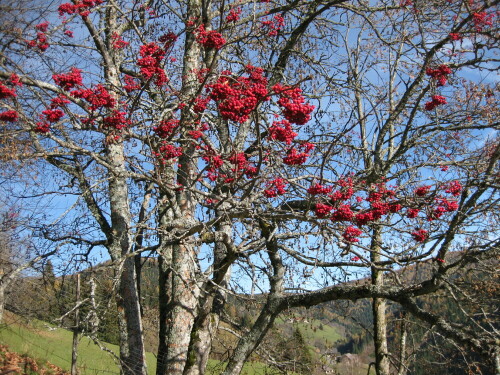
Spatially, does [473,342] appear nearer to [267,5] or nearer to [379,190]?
[379,190]

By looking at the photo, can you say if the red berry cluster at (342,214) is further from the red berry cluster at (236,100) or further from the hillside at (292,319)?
the red berry cluster at (236,100)

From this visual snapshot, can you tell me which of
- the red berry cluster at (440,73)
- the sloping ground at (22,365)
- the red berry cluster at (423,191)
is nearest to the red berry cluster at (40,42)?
the red berry cluster at (423,191)

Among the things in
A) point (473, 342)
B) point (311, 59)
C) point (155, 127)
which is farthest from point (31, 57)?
point (473, 342)

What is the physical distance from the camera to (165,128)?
17.0 feet

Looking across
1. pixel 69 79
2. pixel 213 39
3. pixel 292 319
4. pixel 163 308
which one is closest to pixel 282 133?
pixel 213 39

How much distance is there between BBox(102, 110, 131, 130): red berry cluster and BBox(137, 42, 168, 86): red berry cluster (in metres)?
0.59

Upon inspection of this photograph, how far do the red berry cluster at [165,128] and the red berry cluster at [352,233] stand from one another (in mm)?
2463

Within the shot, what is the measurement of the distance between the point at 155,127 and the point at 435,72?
4747 mm

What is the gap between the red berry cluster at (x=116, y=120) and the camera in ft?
16.5

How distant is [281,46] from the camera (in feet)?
24.8

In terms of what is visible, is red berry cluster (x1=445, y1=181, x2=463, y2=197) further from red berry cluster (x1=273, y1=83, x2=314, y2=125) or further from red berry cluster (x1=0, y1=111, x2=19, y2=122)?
red berry cluster (x1=0, y1=111, x2=19, y2=122)

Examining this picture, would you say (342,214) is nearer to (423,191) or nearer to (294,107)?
(294,107)

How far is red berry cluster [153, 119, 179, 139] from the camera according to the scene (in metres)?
5.18

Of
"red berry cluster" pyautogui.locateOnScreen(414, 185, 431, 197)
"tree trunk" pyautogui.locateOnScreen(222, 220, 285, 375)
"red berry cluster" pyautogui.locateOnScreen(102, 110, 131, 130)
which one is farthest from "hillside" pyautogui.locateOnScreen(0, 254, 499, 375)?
"red berry cluster" pyautogui.locateOnScreen(102, 110, 131, 130)
